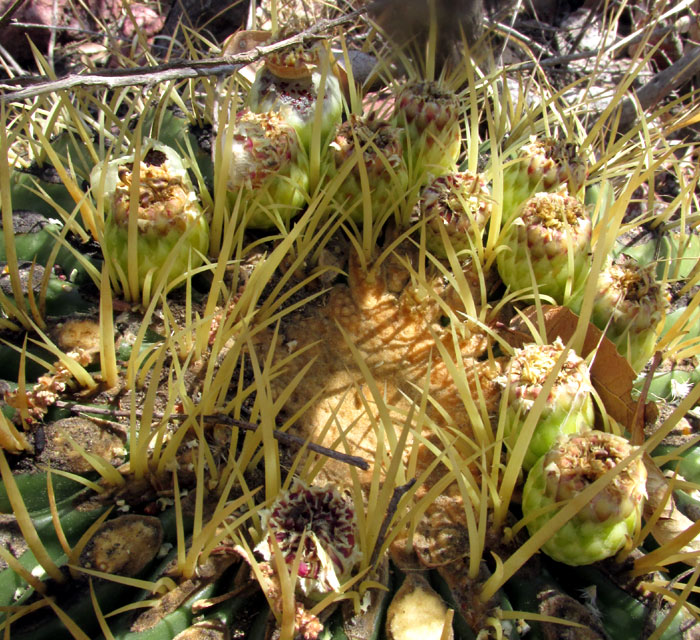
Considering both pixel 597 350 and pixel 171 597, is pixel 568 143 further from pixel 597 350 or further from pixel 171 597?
pixel 171 597

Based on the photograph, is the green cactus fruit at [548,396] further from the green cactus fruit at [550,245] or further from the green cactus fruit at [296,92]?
the green cactus fruit at [296,92]

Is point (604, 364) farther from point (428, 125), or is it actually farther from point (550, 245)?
point (428, 125)

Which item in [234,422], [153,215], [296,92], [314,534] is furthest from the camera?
[296,92]

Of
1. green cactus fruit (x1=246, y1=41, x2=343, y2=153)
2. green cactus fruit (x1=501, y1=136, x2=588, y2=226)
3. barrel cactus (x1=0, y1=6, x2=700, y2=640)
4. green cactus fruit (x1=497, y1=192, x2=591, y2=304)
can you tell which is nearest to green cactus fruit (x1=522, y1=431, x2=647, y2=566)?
barrel cactus (x1=0, y1=6, x2=700, y2=640)

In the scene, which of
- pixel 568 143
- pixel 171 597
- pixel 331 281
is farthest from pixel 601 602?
pixel 568 143

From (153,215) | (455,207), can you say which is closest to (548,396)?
(455,207)

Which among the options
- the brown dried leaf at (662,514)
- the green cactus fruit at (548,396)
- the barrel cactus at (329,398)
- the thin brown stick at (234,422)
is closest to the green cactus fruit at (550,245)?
the barrel cactus at (329,398)
